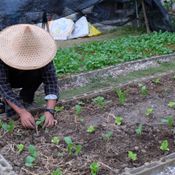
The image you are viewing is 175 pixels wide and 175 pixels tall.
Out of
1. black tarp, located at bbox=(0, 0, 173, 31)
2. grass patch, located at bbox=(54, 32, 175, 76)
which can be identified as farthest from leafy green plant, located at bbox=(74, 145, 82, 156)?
black tarp, located at bbox=(0, 0, 173, 31)

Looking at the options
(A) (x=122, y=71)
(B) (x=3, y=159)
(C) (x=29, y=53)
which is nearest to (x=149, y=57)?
(A) (x=122, y=71)

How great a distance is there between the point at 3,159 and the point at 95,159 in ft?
2.45

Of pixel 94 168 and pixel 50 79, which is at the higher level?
pixel 50 79

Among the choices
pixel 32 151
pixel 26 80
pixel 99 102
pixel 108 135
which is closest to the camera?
pixel 32 151

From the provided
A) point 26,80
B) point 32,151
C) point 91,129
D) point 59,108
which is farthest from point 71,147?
point 26,80

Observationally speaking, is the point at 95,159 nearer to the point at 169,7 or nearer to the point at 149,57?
the point at 149,57

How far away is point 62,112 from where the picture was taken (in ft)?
15.1

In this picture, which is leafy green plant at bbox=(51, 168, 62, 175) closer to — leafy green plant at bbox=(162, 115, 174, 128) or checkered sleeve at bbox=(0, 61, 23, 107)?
checkered sleeve at bbox=(0, 61, 23, 107)

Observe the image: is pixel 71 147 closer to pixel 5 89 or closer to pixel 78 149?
pixel 78 149

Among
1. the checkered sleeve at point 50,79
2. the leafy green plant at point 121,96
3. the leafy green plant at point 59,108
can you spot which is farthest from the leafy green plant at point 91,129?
the leafy green plant at point 121,96

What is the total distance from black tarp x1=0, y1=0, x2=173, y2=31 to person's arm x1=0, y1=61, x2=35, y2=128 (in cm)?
363

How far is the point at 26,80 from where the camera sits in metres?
4.56

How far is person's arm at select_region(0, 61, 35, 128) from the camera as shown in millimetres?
4062

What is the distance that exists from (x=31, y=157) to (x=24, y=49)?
1.07 meters
